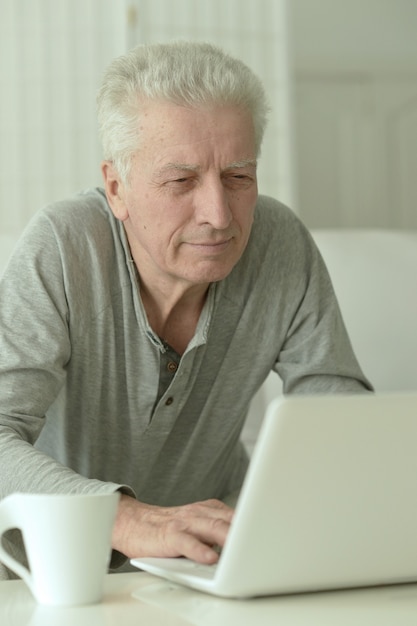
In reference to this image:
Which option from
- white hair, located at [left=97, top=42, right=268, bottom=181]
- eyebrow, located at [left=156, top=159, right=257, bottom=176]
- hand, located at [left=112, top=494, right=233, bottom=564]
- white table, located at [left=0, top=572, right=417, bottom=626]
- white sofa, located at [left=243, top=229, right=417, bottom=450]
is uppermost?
white hair, located at [left=97, top=42, right=268, bottom=181]

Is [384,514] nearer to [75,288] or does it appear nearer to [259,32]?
[75,288]

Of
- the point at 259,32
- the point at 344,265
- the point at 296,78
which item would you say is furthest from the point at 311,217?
the point at 344,265

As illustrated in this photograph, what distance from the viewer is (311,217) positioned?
380 cm

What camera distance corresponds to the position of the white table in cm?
80

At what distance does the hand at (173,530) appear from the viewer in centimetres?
97

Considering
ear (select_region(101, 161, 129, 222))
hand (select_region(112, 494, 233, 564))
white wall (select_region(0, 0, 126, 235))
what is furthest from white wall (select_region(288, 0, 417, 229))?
hand (select_region(112, 494, 233, 564))

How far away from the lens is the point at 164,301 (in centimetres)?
157

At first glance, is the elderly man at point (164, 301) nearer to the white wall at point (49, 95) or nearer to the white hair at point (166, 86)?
the white hair at point (166, 86)

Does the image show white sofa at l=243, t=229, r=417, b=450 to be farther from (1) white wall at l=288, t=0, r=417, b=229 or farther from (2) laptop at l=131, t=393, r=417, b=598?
(1) white wall at l=288, t=0, r=417, b=229

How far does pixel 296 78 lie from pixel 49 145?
3.25 feet

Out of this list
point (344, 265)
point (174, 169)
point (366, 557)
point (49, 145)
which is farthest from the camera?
point (49, 145)

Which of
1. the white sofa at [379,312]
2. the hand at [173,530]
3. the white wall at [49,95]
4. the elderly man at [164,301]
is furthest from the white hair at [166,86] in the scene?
the white wall at [49,95]

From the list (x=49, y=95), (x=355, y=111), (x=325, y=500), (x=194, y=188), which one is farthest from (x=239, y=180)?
(x=355, y=111)

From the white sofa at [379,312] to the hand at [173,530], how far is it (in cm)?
104
